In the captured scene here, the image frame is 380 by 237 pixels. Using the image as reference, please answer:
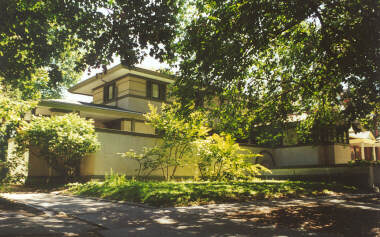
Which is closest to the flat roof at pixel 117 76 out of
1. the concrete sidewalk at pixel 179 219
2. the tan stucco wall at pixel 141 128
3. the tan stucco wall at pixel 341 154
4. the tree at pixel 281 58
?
the tan stucco wall at pixel 141 128

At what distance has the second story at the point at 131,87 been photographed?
2227cm

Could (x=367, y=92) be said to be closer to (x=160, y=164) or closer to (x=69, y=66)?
(x=160, y=164)

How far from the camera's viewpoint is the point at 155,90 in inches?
942

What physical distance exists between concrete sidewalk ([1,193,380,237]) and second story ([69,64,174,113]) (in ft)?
42.5

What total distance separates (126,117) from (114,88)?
3553mm

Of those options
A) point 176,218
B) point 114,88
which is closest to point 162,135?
point 114,88

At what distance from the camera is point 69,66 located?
3497cm

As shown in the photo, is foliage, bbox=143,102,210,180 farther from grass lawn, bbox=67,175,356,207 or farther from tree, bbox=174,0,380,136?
tree, bbox=174,0,380,136

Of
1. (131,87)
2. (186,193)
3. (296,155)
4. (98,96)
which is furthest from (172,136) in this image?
(296,155)

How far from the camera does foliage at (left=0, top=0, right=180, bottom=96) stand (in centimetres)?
935

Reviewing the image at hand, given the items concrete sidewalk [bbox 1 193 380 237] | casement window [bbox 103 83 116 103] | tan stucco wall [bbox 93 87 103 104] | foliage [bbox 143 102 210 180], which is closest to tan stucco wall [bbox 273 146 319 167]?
foliage [bbox 143 102 210 180]

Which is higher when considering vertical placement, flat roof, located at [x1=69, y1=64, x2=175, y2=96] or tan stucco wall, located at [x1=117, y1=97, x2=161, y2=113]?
flat roof, located at [x1=69, y1=64, x2=175, y2=96]

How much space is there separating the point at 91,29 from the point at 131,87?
38.3 ft

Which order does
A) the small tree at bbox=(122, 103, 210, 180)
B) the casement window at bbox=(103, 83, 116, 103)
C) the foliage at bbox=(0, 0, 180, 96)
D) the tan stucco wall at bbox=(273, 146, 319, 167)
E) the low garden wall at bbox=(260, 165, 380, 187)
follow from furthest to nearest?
the casement window at bbox=(103, 83, 116, 103)
the tan stucco wall at bbox=(273, 146, 319, 167)
the small tree at bbox=(122, 103, 210, 180)
the low garden wall at bbox=(260, 165, 380, 187)
the foliage at bbox=(0, 0, 180, 96)
